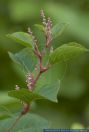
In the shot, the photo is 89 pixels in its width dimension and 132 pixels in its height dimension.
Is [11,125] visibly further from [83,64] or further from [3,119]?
[83,64]

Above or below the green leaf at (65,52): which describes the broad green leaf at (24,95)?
below

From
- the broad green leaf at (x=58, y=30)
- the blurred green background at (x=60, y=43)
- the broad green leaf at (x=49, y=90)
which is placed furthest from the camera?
the blurred green background at (x=60, y=43)

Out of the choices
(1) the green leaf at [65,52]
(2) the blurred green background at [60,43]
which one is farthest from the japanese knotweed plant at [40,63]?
(2) the blurred green background at [60,43]

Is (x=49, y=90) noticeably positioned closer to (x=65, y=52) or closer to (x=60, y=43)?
(x=65, y=52)

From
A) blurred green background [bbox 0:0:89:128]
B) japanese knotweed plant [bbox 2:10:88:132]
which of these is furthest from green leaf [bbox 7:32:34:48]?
blurred green background [bbox 0:0:89:128]

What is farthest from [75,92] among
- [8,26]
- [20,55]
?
[20,55]

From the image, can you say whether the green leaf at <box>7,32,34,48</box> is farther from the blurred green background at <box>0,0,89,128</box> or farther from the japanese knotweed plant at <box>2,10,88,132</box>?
the blurred green background at <box>0,0,89,128</box>

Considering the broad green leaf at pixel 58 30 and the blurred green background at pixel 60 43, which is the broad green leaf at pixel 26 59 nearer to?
the broad green leaf at pixel 58 30
